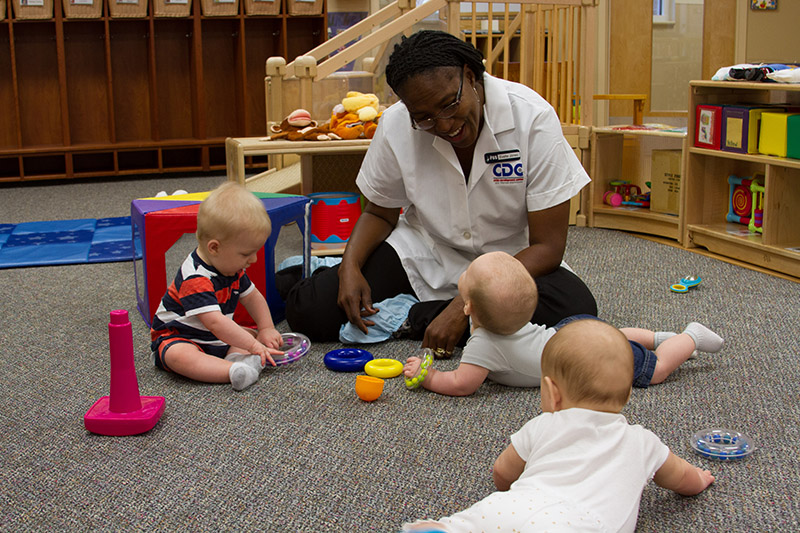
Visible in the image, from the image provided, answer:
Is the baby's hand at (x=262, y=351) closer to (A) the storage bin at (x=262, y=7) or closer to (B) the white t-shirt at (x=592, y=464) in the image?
(B) the white t-shirt at (x=592, y=464)

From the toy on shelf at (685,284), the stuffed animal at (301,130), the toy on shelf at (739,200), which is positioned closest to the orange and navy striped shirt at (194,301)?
the stuffed animal at (301,130)

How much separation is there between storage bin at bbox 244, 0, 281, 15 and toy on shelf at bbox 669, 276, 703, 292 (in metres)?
4.13

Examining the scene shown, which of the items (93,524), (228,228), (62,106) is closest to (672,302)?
(228,228)

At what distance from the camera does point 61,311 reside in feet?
7.88

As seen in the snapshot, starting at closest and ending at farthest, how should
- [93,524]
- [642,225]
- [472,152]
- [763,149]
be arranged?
[93,524] → [472,152] → [763,149] → [642,225]

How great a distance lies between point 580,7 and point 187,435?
2.94 metres

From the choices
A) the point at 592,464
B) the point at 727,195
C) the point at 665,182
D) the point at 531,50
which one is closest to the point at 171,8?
the point at 531,50

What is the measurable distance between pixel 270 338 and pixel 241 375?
0.70ft

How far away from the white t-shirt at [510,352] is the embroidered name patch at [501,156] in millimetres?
457

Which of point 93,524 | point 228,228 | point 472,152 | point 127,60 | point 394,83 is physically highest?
point 127,60

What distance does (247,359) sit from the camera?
183cm

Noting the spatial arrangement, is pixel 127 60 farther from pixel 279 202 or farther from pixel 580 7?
pixel 279 202

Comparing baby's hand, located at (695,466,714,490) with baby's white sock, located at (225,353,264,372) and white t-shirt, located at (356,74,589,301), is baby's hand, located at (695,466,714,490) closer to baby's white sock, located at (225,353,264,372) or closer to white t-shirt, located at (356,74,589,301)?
white t-shirt, located at (356,74,589,301)

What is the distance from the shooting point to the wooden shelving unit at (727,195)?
276 centimetres
